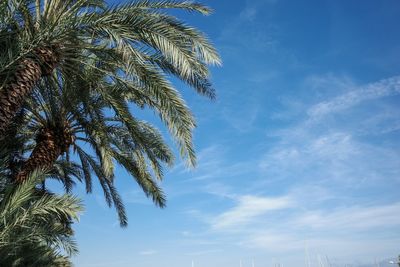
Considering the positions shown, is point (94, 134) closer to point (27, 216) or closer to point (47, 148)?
point (47, 148)

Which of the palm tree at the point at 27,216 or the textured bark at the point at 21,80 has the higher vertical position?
the textured bark at the point at 21,80

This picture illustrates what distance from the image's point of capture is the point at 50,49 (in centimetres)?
817

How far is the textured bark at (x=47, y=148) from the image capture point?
10.3 metres

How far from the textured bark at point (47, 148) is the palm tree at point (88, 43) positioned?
1970mm

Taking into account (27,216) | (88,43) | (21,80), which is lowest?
(27,216)

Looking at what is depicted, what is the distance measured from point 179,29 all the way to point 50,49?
8.77 ft

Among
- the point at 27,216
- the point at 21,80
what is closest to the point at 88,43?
the point at 21,80

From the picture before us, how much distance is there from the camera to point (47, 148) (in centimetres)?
1065

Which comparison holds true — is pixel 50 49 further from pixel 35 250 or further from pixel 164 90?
pixel 35 250

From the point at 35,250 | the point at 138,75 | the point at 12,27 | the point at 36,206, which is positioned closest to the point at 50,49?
the point at 12,27

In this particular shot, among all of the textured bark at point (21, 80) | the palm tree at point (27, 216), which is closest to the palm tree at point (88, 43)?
the textured bark at point (21, 80)

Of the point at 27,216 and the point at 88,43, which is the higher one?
the point at 88,43

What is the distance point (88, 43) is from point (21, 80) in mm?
2068

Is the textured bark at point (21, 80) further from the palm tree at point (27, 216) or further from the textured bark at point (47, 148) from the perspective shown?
the textured bark at point (47, 148)
